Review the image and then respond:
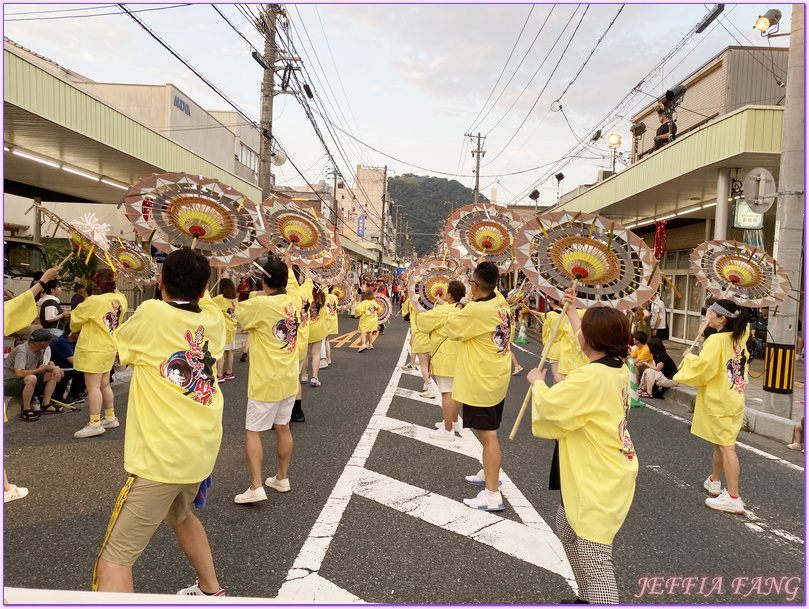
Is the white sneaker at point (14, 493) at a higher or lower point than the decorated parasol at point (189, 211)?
lower

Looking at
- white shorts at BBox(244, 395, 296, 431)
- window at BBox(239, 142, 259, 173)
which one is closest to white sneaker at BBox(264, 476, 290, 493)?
white shorts at BBox(244, 395, 296, 431)

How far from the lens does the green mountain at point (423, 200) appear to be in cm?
8838

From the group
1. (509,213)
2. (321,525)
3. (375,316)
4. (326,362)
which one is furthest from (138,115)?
(321,525)

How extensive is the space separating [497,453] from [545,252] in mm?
1726

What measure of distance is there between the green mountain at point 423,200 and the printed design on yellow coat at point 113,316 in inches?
2815

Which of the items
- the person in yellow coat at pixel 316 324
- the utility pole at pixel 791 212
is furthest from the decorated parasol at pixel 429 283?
the utility pole at pixel 791 212

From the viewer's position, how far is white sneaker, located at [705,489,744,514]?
4.27 m

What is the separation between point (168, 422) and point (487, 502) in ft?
8.92

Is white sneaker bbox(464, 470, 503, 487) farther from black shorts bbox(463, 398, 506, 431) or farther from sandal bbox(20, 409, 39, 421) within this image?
sandal bbox(20, 409, 39, 421)

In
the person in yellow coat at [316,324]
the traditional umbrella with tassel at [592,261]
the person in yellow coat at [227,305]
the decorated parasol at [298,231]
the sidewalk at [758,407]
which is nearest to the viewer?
the traditional umbrella with tassel at [592,261]

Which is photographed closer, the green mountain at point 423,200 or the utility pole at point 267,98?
the utility pole at point 267,98

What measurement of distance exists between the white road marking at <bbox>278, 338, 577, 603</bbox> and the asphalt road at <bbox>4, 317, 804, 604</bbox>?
0.05 feet

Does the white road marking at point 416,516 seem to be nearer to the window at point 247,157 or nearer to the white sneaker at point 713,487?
the white sneaker at point 713,487

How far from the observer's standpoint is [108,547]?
2.34 m
